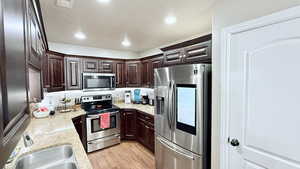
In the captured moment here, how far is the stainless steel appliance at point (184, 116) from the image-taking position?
1.65 metres

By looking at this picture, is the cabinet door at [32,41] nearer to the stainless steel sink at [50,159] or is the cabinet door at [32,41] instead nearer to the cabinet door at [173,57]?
the stainless steel sink at [50,159]

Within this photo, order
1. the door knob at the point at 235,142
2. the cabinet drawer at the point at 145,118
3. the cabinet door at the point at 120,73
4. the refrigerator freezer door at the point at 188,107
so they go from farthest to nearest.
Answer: the cabinet door at the point at 120,73, the cabinet drawer at the point at 145,118, the refrigerator freezer door at the point at 188,107, the door knob at the point at 235,142

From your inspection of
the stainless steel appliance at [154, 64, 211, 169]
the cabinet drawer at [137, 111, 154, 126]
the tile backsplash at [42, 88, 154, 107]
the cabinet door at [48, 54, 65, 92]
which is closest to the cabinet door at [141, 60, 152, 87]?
the tile backsplash at [42, 88, 154, 107]

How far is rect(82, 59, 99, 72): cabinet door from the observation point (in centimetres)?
340

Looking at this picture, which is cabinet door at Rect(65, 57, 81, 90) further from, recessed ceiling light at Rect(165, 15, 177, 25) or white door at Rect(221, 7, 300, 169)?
white door at Rect(221, 7, 300, 169)

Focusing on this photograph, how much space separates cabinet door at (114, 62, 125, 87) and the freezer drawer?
214cm

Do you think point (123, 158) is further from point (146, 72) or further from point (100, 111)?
point (146, 72)

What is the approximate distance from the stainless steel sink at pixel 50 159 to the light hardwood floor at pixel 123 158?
1.35 metres

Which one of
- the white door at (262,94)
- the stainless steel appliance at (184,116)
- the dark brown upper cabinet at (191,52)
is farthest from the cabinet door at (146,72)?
the white door at (262,94)

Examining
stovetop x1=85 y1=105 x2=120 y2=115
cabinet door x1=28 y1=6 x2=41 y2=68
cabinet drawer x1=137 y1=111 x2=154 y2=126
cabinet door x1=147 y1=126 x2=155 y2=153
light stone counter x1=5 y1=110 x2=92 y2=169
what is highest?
cabinet door x1=28 y1=6 x2=41 y2=68

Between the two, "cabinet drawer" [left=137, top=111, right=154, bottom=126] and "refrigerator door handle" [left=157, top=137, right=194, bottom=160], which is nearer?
"refrigerator door handle" [left=157, top=137, right=194, bottom=160]

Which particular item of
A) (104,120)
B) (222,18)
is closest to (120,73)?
(104,120)

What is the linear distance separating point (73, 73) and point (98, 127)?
1.38 meters

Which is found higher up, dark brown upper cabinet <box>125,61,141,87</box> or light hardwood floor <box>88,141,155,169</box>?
dark brown upper cabinet <box>125,61,141,87</box>
